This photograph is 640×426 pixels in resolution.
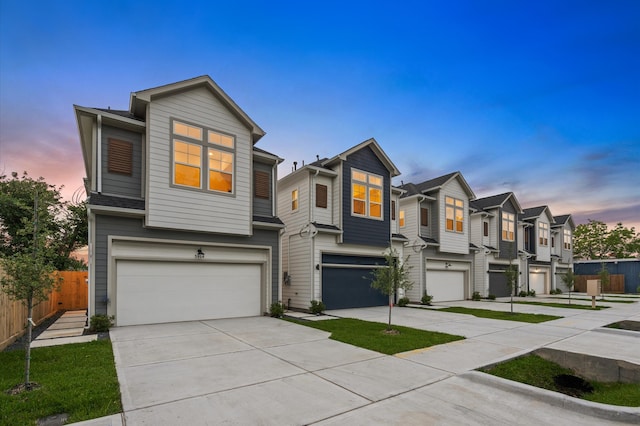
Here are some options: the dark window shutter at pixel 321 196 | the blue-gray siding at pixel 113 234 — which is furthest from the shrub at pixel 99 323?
the dark window shutter at pixel 321 196

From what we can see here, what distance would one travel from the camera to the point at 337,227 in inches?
594

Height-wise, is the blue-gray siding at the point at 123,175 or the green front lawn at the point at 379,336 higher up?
the blue-gray siding at the point at 123,175

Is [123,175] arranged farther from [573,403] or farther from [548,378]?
[548,378]

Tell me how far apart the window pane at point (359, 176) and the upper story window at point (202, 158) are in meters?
5.96

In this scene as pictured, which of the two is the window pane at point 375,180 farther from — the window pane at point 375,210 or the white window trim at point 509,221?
the white window trim at point 509,221

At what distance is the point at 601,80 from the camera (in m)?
16.1

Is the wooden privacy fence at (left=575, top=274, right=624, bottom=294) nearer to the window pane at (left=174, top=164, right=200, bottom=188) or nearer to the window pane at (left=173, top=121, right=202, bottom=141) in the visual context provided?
the window pane at (left=174, top=164, right=200, bottom=188)

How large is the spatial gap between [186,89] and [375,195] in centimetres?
960

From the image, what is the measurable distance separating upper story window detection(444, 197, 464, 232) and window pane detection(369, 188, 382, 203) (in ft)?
18.6

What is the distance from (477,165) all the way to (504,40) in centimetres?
1675

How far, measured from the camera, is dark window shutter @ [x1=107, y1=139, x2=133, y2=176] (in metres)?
10.2

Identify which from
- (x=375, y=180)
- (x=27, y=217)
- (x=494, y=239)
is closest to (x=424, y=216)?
(x=375, y=180)

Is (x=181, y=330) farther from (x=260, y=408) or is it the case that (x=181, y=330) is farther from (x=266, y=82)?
(x=266, y=82)

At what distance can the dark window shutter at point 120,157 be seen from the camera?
10.2m
